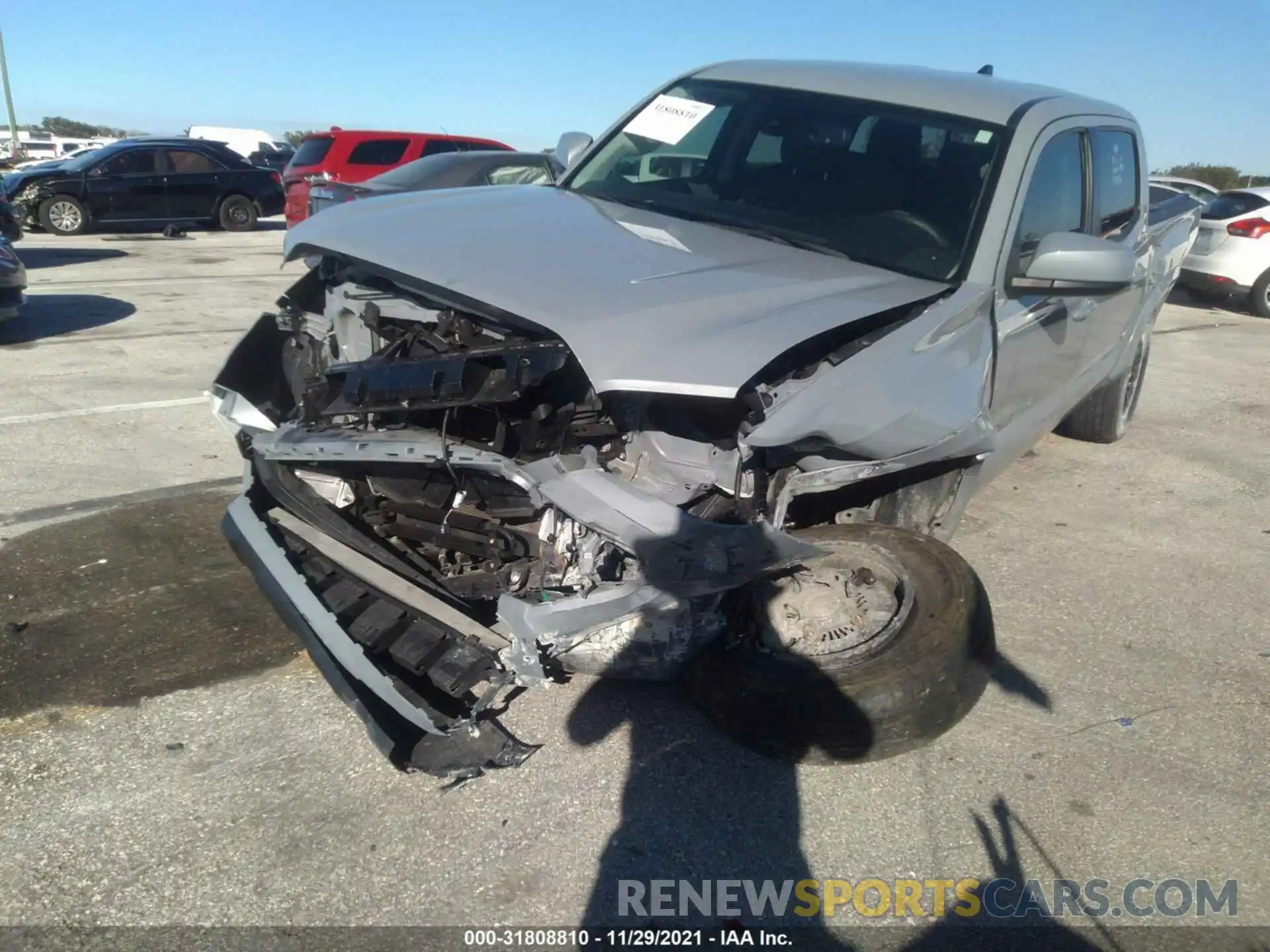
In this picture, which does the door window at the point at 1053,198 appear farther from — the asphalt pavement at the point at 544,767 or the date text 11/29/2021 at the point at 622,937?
the date text 11/29/2021 at the point at 622,937

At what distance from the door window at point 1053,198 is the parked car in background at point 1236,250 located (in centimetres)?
935

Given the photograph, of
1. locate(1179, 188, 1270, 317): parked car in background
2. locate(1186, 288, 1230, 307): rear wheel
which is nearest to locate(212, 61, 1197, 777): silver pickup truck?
locate(1179, 188, 1270, 317): parked car in background

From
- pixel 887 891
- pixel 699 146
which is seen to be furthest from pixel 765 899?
pixel 699 146

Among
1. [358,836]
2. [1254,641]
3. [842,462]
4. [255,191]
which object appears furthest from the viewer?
[255,191]

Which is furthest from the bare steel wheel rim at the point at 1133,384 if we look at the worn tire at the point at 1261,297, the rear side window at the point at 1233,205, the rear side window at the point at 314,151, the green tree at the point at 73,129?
the green tree at the point at 73,129

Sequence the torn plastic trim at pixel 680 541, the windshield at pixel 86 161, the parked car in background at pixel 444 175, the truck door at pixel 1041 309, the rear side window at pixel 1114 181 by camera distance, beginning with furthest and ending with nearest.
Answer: the windshield at pixel 86 161 → the parked car in background at pixel 444 175 → the rear side window at pixel 1114 181 → the truck door at pixel 1041 309 → the torn plastic trim at pixel 680 541

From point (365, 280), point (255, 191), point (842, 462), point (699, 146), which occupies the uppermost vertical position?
point (699, 146)

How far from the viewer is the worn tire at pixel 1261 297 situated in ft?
40.6

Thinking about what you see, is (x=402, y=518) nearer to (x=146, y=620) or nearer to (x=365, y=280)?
(x=365, y=280)

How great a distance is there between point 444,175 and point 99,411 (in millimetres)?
4752

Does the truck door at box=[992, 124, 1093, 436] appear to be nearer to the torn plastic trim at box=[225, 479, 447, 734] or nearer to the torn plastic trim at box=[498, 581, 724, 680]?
the torn plastic trim at box=[498, 581, 724, 680]

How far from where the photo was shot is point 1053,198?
4.03 m

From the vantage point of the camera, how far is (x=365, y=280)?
3527 millimetres

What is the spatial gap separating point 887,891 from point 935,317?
166 centimetres
